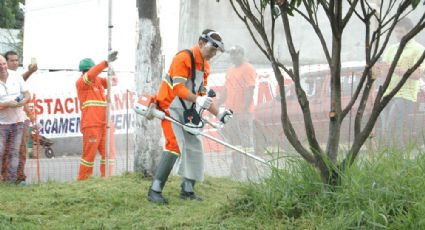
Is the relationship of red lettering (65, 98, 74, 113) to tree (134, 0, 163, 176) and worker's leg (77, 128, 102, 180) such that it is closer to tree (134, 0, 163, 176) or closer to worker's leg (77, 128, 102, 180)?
worker's leg (77, 128, 102, 180)

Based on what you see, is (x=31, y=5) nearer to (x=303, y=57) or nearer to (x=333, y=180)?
(x=303, y=57)

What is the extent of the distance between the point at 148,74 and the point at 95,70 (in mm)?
1377

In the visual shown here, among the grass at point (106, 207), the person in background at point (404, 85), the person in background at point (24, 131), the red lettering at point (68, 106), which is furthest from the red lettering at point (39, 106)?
the person in background at point (404, 85)

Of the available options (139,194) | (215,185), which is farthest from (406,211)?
(215,185)

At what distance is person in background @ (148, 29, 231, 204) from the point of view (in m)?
7.45

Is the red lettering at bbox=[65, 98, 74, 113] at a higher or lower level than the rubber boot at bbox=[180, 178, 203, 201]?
higher

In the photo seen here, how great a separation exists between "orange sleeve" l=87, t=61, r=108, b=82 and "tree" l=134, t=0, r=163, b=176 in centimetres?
105

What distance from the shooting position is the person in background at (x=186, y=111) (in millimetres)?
7449

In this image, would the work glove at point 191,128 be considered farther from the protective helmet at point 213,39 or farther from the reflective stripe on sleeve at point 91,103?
the reflective stripe on sleeve at point 91,103

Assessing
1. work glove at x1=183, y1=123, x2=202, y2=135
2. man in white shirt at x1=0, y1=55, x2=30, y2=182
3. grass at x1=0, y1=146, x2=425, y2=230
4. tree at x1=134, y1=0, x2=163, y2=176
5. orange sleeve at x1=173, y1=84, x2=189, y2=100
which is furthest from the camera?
man in white shirt at x1=0, y1=55, x2=30, y2=182

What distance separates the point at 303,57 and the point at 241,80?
127cm

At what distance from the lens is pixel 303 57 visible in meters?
11.6

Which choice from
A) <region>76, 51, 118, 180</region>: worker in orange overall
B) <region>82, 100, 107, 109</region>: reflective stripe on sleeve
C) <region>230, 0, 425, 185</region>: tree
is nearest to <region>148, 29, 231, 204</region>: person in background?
<region>230, 0, 425, 185</region>: tree

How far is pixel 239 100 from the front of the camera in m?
10.6
